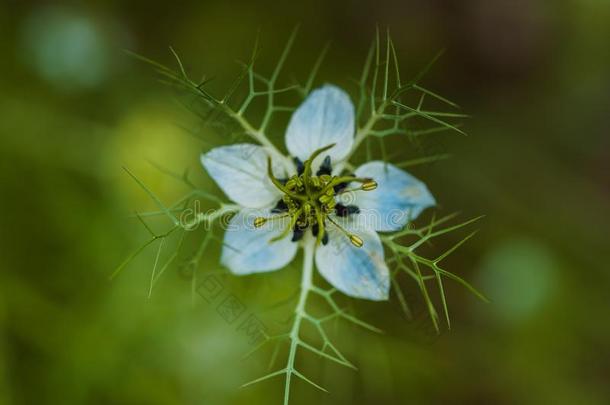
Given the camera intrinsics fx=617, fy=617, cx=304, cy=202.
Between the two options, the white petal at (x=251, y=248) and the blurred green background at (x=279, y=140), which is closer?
the white petal at (x=251, y=248)

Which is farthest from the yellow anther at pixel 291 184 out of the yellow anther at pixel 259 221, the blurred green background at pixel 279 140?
the blurred green background at pixel 279 140

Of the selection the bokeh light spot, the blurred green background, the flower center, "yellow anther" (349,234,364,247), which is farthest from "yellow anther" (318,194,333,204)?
the bokeh light spot

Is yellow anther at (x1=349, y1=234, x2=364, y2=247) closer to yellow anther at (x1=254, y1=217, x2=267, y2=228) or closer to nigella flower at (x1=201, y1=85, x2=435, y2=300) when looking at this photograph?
nigella flower at (x1=201, y1=85, x2=435, y2=300)

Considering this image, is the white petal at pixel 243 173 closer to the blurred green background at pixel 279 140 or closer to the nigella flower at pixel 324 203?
the nigella flower at pixel 324 203

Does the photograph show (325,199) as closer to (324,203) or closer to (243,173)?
(324,203)

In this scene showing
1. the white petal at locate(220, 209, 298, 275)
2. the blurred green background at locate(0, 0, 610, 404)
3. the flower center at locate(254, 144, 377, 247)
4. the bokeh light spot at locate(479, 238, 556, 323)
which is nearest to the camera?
the flower center at locate(254, 144, 377, 247)

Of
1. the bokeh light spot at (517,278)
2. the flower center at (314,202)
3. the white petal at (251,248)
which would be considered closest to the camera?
the flower center at (314,202)

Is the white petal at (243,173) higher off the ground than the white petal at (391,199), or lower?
lower

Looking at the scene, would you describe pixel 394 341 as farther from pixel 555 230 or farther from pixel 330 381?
pixel 555 230
